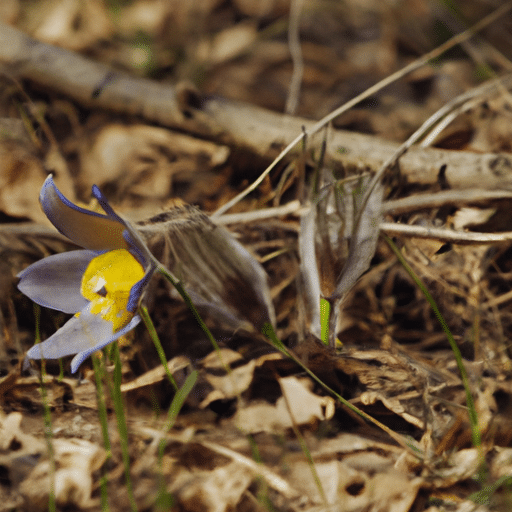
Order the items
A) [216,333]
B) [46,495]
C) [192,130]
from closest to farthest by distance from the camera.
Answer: [46,495], [216,333], [192,130]

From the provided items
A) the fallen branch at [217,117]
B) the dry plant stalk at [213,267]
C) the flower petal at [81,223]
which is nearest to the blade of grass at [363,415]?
the dry plant stalk at [213,267]

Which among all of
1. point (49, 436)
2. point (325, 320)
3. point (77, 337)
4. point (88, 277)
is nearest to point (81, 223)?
point (88, 277)

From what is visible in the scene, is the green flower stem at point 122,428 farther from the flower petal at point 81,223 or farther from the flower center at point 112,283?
the flower petal at point 81,223

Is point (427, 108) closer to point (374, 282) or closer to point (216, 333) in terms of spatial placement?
point (374, 282)

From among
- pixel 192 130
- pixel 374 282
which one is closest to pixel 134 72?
pixel 192 130

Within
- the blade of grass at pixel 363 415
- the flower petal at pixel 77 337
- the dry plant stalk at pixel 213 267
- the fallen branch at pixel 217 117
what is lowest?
the blade of grass at pixel 363 415

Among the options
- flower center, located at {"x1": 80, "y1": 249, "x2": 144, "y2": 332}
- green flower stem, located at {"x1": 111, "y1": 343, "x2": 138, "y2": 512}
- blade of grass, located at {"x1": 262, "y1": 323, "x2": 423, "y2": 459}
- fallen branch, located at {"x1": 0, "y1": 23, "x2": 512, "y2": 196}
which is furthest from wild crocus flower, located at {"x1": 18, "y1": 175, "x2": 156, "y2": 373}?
fallen branch, located at {"x1": 0, "y1": 23, "x2": 512, "y2": 196}
